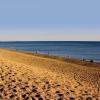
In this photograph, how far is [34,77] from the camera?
68.9 ft

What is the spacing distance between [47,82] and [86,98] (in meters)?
3.74

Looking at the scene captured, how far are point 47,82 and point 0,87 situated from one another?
3.00m

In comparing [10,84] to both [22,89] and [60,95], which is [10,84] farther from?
[60,95]

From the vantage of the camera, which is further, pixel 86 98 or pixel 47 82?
pixel 47 82

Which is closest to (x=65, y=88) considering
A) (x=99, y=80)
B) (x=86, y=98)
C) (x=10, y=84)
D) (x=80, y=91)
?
(x=80, y=91)

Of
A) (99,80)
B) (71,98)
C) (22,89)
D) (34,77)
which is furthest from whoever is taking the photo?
(99,80)

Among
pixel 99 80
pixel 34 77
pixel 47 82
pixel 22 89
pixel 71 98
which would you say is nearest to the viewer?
pixel 71 98

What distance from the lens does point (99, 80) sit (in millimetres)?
23891

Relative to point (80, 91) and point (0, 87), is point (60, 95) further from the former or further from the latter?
point (0, 87)

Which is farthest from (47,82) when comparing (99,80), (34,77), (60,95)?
(99,80)

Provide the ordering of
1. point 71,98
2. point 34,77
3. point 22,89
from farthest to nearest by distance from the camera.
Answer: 1. point 34,77
2. point 22,89
3. point 71,98

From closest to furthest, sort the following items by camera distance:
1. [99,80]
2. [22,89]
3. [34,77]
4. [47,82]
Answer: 1. [22,89]
2. [47,82]
3. [34,77]
4. [99,80]

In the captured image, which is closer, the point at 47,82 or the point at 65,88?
the point at 65,88

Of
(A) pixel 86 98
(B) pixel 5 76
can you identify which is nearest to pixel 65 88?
(A) pixel 86 98
